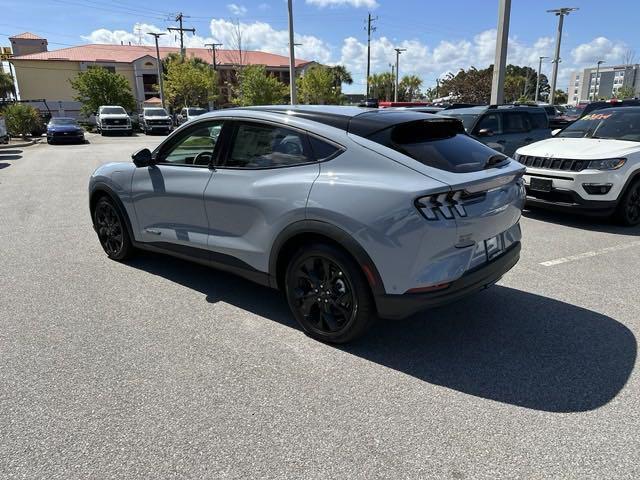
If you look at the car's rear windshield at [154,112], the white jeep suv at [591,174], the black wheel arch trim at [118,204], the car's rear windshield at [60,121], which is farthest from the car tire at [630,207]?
the car's rear windshield at [154,112]

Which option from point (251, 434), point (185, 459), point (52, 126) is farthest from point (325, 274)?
point (52, 126)

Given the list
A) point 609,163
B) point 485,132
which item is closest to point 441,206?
point 609,163

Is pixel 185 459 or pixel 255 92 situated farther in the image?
pixel 255 92

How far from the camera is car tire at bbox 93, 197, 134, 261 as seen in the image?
5.08 meters

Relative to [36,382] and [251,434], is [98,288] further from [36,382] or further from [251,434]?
[251,434]

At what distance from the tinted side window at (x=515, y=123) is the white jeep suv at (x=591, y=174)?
2.56 m

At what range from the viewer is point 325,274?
331 centimetres

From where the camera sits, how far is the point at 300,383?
296cm

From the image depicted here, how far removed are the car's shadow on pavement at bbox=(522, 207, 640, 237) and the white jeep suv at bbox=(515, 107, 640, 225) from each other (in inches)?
6.6

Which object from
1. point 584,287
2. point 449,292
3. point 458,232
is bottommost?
point 584,287

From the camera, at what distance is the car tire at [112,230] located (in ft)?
16.7

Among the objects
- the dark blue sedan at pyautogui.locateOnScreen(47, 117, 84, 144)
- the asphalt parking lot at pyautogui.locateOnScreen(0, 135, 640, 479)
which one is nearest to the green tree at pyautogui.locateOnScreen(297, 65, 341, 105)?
the dark blue sedan at pyautogui.locateOnScreen(47, 117, 84, 144)

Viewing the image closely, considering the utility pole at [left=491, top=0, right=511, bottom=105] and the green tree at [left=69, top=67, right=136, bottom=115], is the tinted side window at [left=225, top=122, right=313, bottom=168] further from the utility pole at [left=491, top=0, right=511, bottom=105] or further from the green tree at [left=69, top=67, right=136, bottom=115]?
the green tree at [left=69, top=67, right=136, bottom=115]

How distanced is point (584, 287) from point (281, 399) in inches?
127
